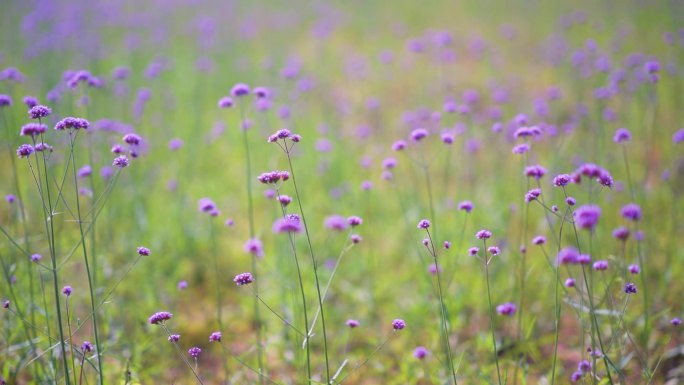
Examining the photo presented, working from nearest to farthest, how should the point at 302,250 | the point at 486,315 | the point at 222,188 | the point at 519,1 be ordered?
the point at 486,315 < the point at 302,250 < the point at 222,188 < the point at 519,1

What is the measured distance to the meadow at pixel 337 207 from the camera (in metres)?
2.72

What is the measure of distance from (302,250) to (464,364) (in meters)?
1.95

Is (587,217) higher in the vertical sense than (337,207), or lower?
lower

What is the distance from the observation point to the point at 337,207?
5.06 meters

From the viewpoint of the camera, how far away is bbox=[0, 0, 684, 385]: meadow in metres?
2.72

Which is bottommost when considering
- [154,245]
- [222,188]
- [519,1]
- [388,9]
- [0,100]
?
[154,245]

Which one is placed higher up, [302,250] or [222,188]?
[222,188]

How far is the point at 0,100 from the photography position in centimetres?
255

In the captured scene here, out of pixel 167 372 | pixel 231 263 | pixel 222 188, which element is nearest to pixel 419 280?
pixel 231 263

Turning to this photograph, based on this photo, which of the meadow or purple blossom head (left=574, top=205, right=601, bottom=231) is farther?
the meadow

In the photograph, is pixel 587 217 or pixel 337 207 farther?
pixel 337 207

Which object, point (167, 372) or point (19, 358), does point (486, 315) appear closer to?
point (167, 372)

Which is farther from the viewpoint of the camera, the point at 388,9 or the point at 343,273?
the point at 388,9

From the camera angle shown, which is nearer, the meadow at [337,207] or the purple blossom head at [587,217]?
the purple blossom head at [587,217]
